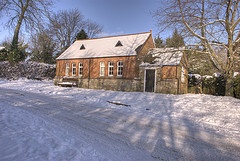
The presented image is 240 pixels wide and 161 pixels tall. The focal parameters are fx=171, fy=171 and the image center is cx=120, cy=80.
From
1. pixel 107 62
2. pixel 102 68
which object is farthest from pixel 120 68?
pixel 102 68

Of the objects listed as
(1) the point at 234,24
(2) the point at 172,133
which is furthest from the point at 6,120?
(1) the point at 234,24

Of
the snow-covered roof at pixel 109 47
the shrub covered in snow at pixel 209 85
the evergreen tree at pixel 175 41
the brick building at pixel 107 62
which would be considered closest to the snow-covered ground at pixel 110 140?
the evergreen tree at pixel 175 41

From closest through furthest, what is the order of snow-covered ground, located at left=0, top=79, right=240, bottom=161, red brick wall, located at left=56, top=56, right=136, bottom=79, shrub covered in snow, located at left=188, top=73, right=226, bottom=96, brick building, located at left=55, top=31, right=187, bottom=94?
snow-covered ground, located at left=0, top=79, right=240, bottom=161 → shrub covered in snow, located at left=188, top=73, right=226, bottom=96 → brick building, located at left=55, top=31, right=187, bottom=94 → red brick wall, located at left=56, top=56, right=136, bottom=79

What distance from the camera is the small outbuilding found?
16594mm

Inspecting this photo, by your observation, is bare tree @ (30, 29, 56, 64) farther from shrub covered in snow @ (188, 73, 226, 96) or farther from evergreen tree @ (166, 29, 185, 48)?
→ shrub covered in snow @ (188, 73, 226, 96)

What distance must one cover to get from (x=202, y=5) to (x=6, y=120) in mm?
14639

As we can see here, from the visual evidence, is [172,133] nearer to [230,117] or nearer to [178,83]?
[230,117]

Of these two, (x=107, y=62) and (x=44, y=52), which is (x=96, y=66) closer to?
(x=107, y=62)

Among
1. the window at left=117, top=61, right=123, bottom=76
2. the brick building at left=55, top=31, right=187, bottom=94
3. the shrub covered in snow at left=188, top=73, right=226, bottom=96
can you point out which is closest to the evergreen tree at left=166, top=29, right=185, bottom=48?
the brick building at left=55, top=31, right=187, bottom=94

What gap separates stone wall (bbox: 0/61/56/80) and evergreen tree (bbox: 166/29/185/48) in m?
20.4

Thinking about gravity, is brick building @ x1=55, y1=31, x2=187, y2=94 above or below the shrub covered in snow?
above

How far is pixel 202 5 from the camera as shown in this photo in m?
13.3

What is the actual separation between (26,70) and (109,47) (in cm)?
1380

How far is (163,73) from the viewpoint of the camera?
17219 millimetres
